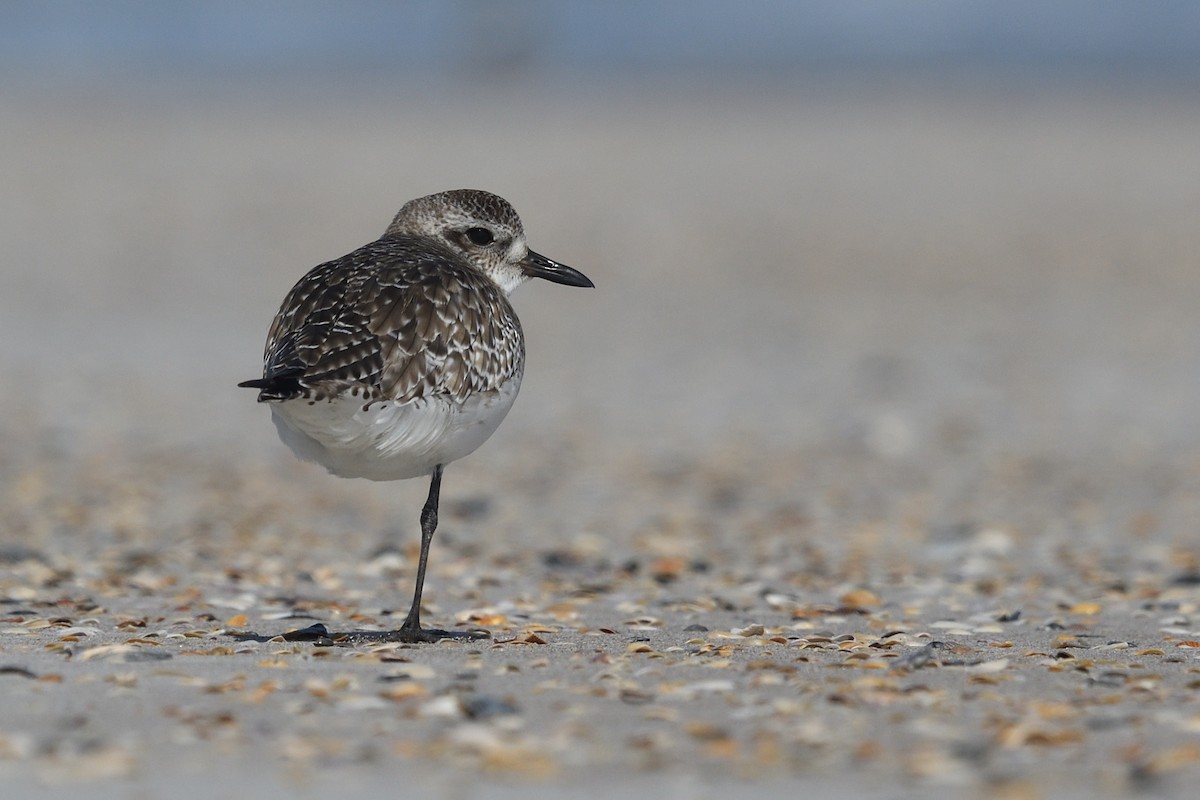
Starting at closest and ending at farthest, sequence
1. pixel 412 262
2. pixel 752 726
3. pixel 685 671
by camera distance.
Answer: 1. pixel 752 726
2. pixel 685 671
3. pixel 412 262

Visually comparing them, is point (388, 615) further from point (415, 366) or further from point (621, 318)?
point (621, 318)

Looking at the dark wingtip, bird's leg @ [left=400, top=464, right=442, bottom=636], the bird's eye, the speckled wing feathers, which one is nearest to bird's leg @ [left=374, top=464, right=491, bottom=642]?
bird's leg @ [left=400, top=464, right=442, bottom=636]

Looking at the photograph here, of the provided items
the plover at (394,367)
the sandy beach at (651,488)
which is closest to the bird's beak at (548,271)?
the plover at (394,367)

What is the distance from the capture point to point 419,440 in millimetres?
5645

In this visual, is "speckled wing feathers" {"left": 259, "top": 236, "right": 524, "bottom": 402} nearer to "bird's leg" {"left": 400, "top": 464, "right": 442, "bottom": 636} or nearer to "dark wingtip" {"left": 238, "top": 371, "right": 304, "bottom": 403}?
"dark wingtip" {"left": 238, "top": 371, "right": 304, "bottom": 403}

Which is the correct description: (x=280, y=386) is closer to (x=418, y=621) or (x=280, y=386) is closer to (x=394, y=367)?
(x=394, y=367)

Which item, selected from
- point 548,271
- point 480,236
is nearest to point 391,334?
point 480,236

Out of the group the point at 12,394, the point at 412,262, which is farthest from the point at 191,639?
the point at 12,394

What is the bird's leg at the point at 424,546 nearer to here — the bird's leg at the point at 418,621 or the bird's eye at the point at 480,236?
the bird's leg at the point at 418,621

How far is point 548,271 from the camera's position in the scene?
689cm

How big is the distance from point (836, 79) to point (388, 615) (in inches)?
1428

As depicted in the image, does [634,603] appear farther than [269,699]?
Yes

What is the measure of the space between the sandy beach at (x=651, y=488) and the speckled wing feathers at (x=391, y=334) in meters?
0.86

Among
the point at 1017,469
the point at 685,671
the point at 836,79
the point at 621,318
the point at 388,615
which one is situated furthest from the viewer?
the point at 836,79
